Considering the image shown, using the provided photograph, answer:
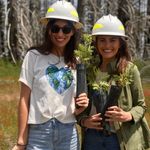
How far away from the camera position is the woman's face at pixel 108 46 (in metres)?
4.12

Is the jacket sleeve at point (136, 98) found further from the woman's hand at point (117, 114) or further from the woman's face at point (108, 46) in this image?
the woman's face at point (108, 46)

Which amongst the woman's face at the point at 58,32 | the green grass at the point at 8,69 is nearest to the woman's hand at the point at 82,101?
the woman's face at the point at 58,32

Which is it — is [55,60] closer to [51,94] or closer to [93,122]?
[51,94]

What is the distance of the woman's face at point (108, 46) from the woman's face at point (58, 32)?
25 centimetres

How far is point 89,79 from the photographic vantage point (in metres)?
4.09

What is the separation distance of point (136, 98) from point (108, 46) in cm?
45

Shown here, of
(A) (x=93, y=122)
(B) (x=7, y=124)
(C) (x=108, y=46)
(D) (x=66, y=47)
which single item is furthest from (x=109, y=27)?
(B) (x=7, y=124)

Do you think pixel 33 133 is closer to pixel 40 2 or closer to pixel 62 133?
pixel 62 133

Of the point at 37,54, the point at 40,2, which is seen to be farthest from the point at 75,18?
the point at 40,2

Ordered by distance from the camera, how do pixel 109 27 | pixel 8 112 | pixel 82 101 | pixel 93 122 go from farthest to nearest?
pixel 8 112 < pixel 109 27 < pixel 93 122 < pixel 82 101

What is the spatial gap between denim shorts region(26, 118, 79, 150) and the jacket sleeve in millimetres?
508

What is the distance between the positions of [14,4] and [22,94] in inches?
985

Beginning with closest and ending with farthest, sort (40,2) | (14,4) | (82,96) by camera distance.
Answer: (82,96)
(14,4)
(40,2)

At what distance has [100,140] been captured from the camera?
4109 millimetres
